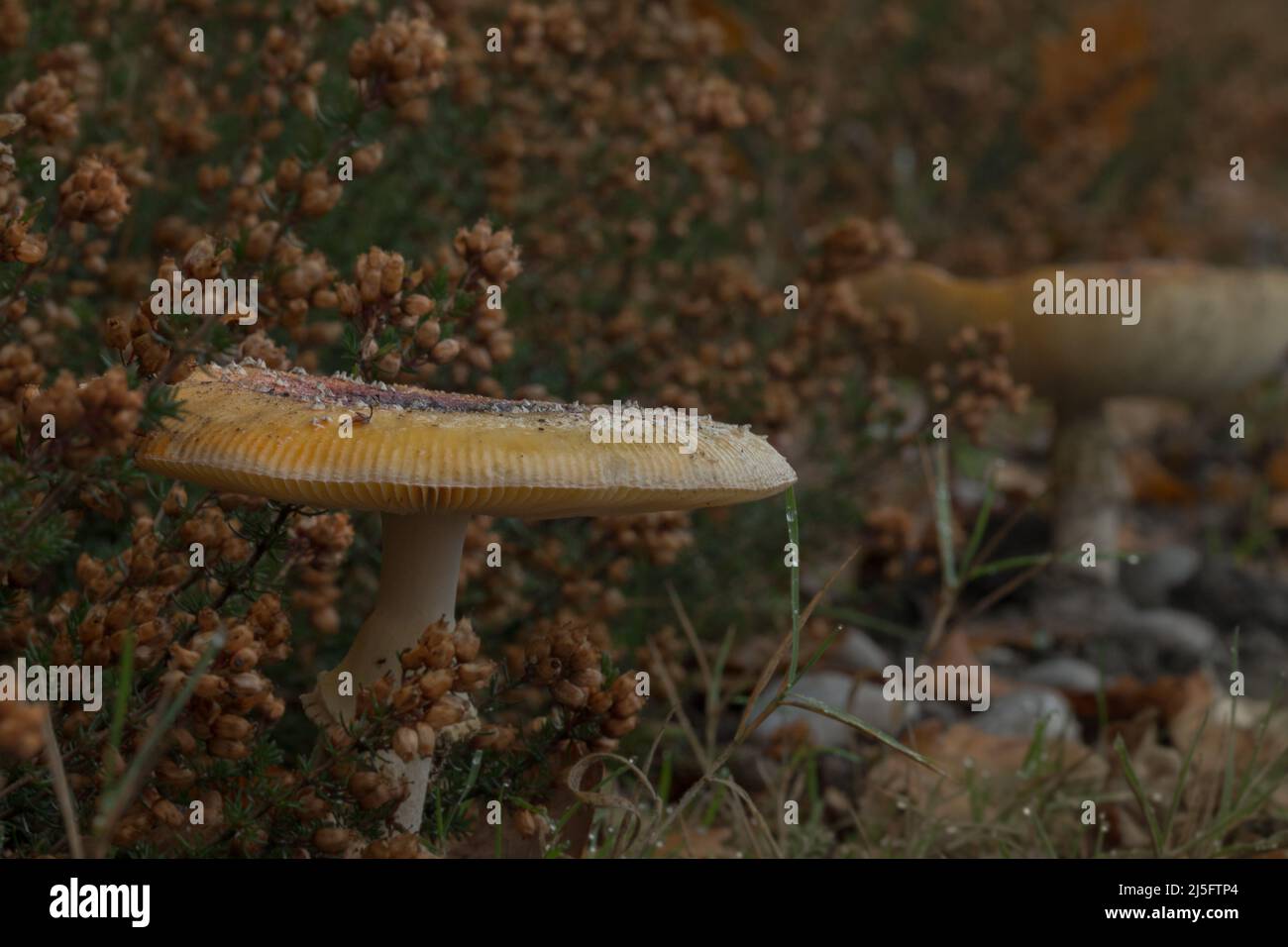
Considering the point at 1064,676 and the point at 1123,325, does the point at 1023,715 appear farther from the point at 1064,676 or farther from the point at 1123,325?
the point at 1123,325

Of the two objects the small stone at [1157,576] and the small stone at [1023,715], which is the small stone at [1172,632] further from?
the small stone at [1023,715]

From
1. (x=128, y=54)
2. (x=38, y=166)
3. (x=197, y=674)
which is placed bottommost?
(x=197, y=674)

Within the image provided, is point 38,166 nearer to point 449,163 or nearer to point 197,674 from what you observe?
point 197,674

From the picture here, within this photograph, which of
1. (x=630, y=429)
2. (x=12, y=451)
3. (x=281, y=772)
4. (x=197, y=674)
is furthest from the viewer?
(x=281, y=772)

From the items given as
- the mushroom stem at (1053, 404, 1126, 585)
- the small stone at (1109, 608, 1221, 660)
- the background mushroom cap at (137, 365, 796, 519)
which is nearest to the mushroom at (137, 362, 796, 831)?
the background mushroom cap at (137, 365, 796, 519)

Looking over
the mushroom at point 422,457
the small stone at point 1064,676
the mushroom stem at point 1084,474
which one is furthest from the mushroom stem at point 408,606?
the mushroom stem at point 1084,474

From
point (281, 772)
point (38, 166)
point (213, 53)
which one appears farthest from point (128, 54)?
point (281, 772)

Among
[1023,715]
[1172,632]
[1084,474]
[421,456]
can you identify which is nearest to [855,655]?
[1023,715]
